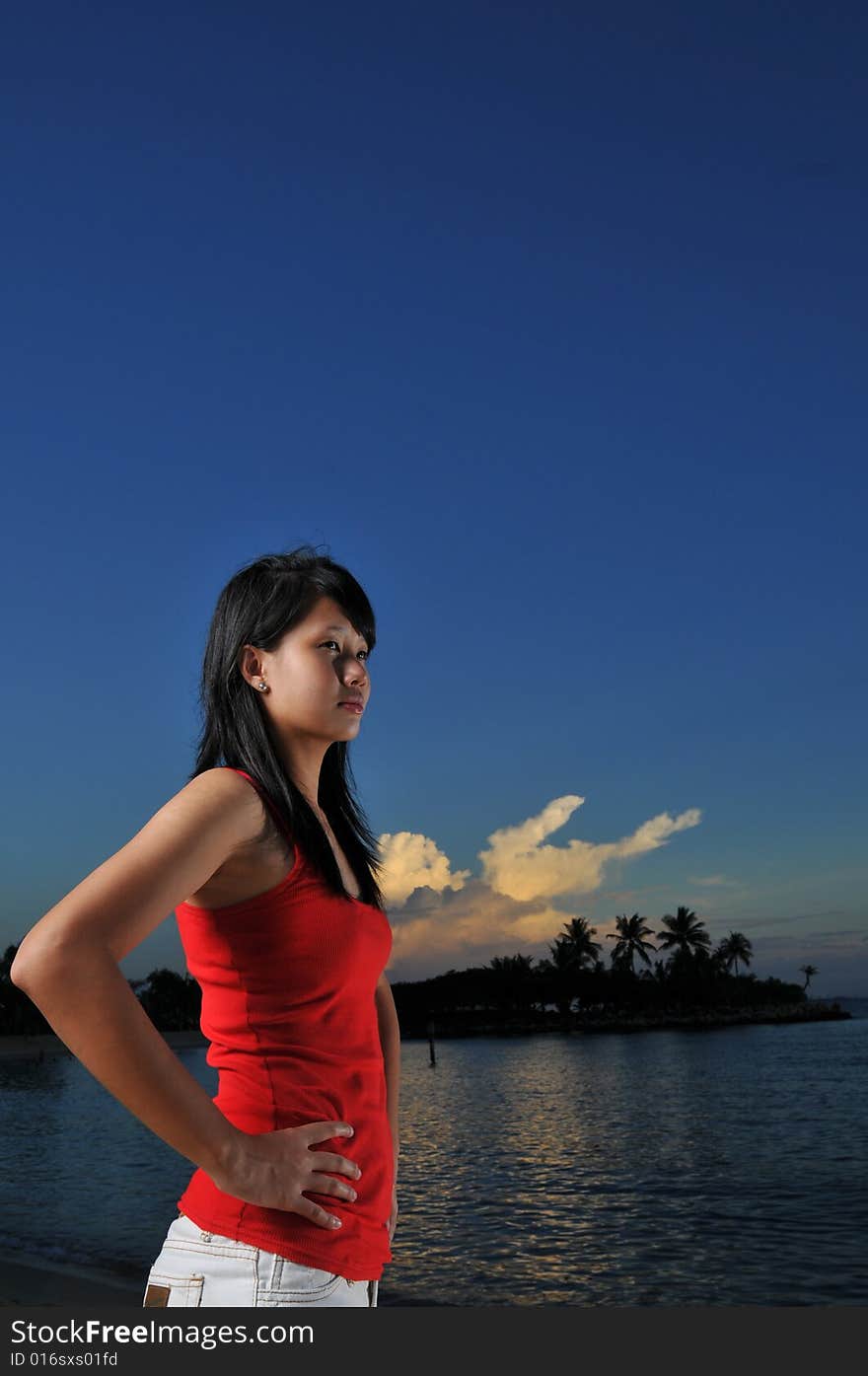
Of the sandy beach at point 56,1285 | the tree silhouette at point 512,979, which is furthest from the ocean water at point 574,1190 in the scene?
the tree silhouette at point 512,979

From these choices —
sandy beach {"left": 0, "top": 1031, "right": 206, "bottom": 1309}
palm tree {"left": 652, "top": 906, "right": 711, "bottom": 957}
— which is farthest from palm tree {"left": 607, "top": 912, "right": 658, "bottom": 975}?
sandy beach {"left": 0, "top": 1031, "right": 206, "bottom": 1309}

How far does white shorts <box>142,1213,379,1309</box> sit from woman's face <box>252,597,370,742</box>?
2.56ft

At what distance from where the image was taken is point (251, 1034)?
5.11 ft

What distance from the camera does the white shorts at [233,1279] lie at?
1.47m

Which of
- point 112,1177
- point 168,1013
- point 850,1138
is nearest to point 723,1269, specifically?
point 112,1177

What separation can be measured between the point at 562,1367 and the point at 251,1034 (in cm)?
72

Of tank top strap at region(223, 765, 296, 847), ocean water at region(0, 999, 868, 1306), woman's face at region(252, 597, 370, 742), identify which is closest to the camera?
tank top strap at region(223, 765, 296, 847)

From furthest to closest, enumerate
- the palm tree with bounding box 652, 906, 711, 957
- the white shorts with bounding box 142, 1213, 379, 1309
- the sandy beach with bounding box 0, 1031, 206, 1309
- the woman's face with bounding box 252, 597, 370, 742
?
the palm tree with bounding box 652, 906, 711, 957 < the sandy beach with bounding box 0, 1031, 206, 1309 < the woman's face with bounding box 252, 597, 370, 742 < the white shorts with bounding box 142, 1213, 379, 1309

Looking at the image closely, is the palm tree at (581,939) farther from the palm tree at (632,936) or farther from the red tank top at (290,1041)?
the red tank top at (290,1041)

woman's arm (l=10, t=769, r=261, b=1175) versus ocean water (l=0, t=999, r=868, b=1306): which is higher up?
woman's arm (l=10, t=769, r=261, b=1175)

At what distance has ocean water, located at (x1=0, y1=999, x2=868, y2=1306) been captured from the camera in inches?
587

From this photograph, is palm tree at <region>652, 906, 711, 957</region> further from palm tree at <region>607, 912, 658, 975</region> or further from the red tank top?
the red tank top

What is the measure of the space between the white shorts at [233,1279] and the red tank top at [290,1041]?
0.02 meters

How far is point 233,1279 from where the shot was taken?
4.86ft
